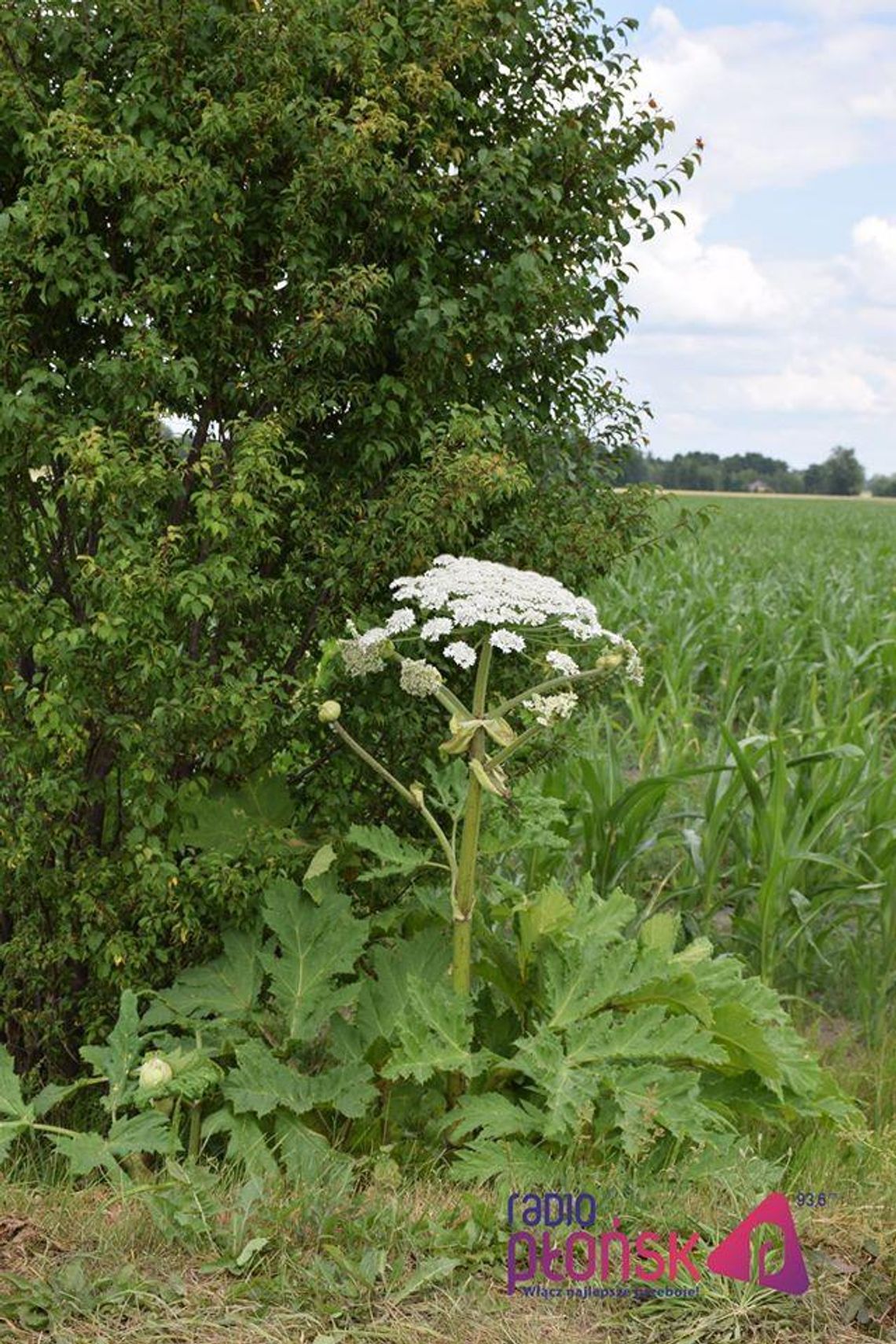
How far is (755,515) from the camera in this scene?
36562 millimetres

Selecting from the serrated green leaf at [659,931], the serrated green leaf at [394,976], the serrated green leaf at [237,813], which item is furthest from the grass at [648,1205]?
the serrated green leaf at [237,813]

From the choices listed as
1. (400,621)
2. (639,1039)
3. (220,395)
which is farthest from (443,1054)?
(220,395)

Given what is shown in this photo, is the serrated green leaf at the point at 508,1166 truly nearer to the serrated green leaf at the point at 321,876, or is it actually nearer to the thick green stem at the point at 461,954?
the thick green stem at the point at 461,954

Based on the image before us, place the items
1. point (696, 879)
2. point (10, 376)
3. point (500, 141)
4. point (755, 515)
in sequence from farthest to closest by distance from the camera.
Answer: point (755, 515), point (696, 879), point (500, 141), point (10, 376)

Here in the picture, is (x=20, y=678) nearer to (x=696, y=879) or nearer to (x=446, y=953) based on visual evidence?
(x=446, y=953)

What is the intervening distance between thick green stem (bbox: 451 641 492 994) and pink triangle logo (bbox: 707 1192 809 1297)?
876mm

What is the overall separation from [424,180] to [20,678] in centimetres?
180

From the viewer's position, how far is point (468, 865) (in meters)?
3.59

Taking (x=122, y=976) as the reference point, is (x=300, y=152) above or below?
above

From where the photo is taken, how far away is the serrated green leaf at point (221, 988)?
3.74 m

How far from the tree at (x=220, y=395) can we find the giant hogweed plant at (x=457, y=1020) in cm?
23

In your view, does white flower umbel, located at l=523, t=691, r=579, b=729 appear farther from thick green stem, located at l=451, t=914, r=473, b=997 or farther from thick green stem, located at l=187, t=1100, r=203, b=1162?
thick green stem, located at l=187, t=1100, r=203, b=1162

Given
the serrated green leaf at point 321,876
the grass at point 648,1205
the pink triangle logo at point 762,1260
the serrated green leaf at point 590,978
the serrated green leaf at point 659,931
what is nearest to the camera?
the grass at point 648,1205

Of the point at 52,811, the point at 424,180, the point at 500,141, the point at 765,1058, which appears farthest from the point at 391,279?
the point at 765,1058
